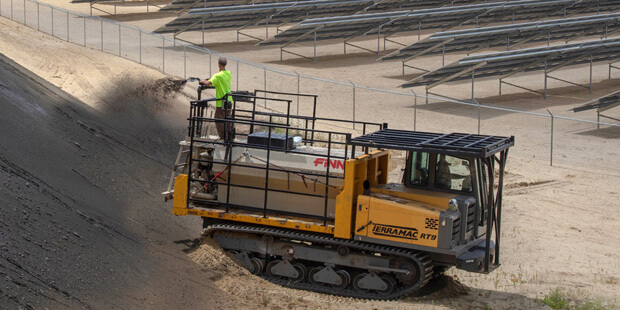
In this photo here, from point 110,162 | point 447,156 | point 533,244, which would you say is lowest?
point 533,244

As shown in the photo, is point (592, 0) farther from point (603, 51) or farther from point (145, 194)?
point (145, 194)

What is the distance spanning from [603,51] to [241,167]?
2599 cm

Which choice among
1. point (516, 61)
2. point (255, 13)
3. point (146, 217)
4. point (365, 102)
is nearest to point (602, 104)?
point (516, 61)

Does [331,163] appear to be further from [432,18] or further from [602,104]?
[432,18]

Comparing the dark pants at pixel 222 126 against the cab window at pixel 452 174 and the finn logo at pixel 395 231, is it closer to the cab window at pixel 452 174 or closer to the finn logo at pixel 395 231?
the finn logo at pixel 395 231

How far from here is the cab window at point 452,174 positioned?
13.4 metres

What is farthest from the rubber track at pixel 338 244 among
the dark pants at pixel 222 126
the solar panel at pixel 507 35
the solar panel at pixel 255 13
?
the solar panel at pixel 255 13

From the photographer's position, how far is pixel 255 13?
42469mm

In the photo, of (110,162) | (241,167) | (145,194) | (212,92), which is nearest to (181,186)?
(241,167)

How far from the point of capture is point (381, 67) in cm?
3791

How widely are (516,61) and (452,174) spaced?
20.9 metres

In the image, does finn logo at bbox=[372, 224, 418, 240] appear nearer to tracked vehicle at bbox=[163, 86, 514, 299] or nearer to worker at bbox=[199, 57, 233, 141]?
tracked vehicle at bbox=[163, 86, 514, 299]

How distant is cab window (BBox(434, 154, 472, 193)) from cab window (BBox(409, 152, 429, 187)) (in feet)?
0.63

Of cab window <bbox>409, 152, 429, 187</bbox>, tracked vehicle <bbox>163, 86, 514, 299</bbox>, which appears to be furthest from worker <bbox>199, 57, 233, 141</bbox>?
cab window <bbox>409, 152, 429, 187</bbox>
